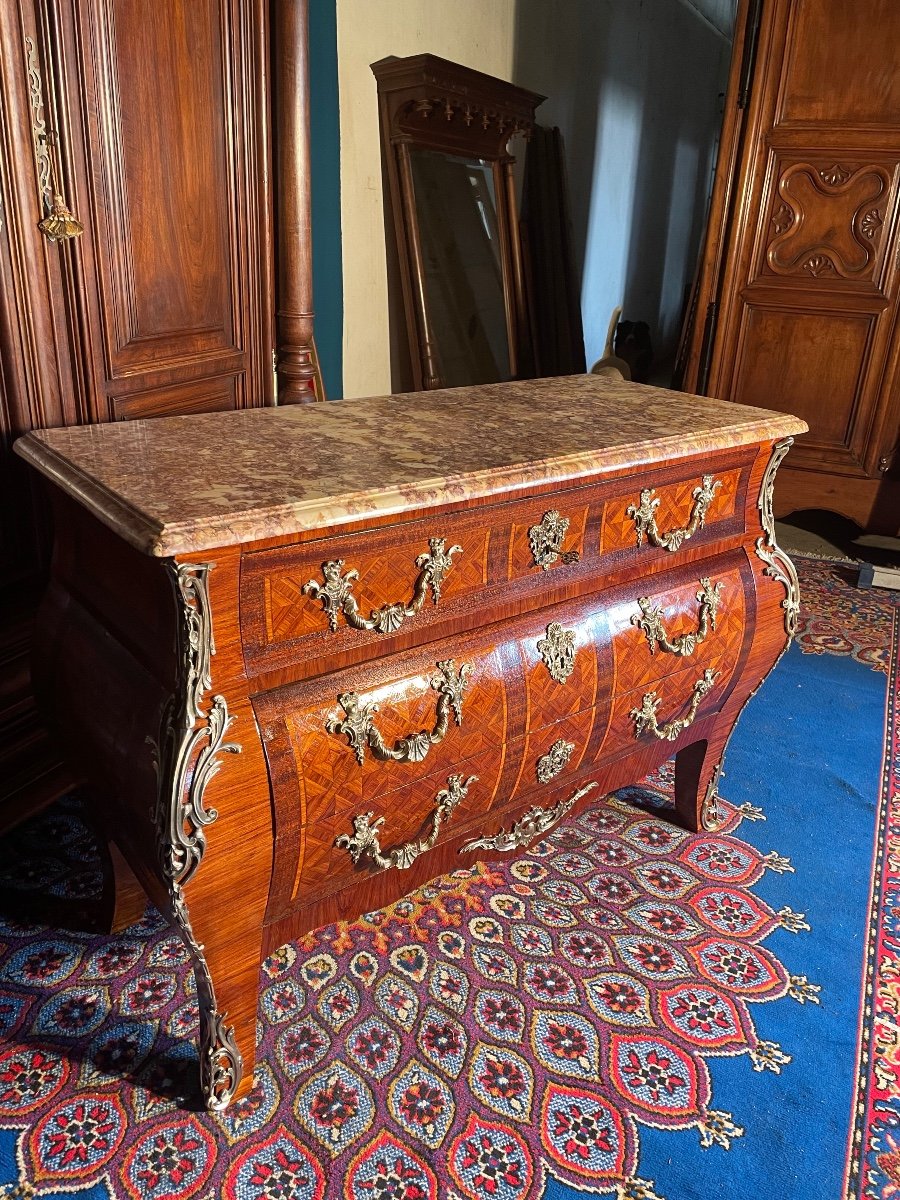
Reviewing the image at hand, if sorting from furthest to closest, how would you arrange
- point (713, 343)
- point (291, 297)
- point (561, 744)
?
1. point (713, 343)
2. point (291, 297)
3. point (561, 744)

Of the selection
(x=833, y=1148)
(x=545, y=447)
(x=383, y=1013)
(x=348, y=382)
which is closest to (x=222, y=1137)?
(x=383, y=1013)

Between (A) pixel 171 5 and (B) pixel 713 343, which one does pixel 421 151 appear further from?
(A) pixel 171 5

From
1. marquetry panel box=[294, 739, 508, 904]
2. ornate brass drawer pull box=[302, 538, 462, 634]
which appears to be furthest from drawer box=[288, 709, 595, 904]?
ornate brass drawer pull box=[302, 538, 462, 634]

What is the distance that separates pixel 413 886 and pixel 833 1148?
0.72 m

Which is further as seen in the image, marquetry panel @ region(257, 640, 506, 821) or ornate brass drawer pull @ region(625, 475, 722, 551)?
ornate brass drawer pull @ region(625, 475, 722, 551)

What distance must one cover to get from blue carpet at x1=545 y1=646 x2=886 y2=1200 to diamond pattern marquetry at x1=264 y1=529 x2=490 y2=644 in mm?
845

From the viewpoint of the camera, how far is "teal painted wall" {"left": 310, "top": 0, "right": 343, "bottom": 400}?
2809 mm

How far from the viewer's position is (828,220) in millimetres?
3316

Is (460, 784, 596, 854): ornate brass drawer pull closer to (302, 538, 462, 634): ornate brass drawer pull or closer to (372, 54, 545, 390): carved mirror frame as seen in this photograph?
(302, 538, 462, 634): ornate brass drawer pull

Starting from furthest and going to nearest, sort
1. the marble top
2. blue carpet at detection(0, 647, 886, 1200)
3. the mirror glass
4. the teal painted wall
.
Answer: the mirror glass → the teal painted wall → blue carpet at detection(0, 647, 886, 1200) → the marble top

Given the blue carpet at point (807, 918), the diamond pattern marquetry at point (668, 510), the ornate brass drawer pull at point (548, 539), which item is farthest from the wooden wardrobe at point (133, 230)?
the blue carpet at point (807, 918)

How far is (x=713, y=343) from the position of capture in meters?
3.61

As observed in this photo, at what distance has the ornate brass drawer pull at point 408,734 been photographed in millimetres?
1183

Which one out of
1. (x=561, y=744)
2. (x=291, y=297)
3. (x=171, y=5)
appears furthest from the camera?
(x=291, y=297)
